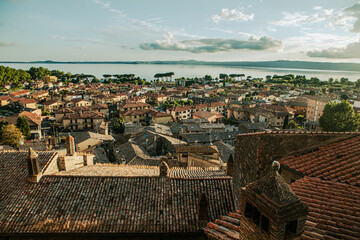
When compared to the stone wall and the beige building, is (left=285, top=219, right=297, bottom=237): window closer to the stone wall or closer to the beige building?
the stone wall

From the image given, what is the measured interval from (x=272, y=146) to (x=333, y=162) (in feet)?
6.90

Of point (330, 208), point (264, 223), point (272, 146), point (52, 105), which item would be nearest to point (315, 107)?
point (272, 146)

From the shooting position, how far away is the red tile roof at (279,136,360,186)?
22.2 ft

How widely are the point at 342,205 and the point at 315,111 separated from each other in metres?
78.6

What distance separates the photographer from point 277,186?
4.46 m

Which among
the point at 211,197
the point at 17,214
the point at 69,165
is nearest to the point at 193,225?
the point at 211,197

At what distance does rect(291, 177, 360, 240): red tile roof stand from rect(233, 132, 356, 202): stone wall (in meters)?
1.96

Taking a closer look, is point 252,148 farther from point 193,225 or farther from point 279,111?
point 279,111

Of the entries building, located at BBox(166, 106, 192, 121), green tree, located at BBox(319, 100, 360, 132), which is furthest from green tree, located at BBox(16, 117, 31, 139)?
green tree, located at BBox(319, 100, 360, 132)

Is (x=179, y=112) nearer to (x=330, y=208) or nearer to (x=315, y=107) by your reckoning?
(x=315, y=107)

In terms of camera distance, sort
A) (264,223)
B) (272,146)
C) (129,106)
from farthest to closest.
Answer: (129,106), (272,146), (264,223)

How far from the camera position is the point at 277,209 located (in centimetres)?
423

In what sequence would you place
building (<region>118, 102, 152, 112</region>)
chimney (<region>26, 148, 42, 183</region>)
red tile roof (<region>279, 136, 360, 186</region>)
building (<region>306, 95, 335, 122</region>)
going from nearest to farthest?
1. red tile roof (<region>279, 136, 360, 186</region>)
2. chimney (<region>26, 148, 42, 183</region>)
3. building (<region>306, 95, 335, 122</region>)
4. building (<region>118, 102, 152, 112</region>)

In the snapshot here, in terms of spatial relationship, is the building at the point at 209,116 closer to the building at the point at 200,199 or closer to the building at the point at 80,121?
the building at the point at 80,121
